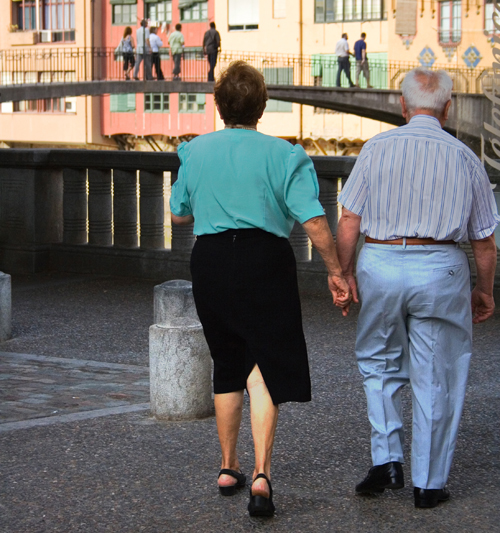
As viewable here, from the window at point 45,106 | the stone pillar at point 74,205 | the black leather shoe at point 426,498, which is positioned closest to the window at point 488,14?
the window at point 45,106

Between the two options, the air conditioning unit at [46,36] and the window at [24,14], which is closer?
the air conditioning unit at [46,36]

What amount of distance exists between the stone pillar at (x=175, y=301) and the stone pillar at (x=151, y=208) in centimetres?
516

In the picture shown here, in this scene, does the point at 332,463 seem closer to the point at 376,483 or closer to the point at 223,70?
the point at 376,483

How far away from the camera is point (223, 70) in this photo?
435 centimetres

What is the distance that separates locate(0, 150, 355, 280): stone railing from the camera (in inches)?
428

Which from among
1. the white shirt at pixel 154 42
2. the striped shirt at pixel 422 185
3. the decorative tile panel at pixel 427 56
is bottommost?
the striped shirt at pixel 422 185

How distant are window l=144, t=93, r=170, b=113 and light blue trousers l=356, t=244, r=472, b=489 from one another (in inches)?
2330

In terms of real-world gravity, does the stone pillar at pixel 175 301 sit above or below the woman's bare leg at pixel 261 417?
above

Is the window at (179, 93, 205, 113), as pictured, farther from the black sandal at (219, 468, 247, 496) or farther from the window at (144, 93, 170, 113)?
the black sandal at (219, 468, 247, 496)

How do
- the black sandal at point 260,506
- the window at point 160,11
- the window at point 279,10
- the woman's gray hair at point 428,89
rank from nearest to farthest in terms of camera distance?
the black sandal at point 260,506, the woman's gray hair at point 428,89, the window at point 279,10, the window at point 160,11

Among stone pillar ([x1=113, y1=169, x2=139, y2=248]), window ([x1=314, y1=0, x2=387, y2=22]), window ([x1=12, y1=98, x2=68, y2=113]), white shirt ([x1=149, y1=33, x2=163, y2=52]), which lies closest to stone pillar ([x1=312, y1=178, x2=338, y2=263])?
stone pillar ([x1=113, y1=169, x2=139, y2=248])

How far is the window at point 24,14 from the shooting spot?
6644 centimetres

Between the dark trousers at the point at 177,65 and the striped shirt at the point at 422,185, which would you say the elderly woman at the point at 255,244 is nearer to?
the striped shirt at the point at 422,185

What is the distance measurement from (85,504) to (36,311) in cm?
506
